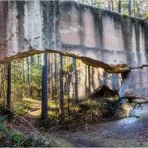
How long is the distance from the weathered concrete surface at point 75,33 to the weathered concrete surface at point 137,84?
31 centimetres

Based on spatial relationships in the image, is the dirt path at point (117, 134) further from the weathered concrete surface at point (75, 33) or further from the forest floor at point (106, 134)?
the weathered concrete surface at point (75, 33)

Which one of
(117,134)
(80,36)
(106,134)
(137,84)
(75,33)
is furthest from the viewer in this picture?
(106,134)

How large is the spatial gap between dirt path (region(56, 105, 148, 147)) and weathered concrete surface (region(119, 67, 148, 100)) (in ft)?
3.17

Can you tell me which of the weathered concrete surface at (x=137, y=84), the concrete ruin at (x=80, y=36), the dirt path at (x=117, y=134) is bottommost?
the dirt path at (x=117, y=134)

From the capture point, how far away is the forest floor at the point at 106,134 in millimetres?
8664

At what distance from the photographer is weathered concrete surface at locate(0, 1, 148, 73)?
7164 millimetres

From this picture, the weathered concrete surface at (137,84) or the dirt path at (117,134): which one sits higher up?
the weathered concrete surface at (137,84)

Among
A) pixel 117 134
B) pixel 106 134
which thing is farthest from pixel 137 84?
pixel 106 134

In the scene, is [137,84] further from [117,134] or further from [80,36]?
[80,36]

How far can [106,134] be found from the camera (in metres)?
10.3

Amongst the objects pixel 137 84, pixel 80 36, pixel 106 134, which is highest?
pixel 80 36

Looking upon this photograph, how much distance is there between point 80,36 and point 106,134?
3714 millimetres

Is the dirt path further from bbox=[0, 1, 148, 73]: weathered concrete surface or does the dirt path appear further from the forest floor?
bbox=[0, 1, 148, 73]: weathered concrete surface

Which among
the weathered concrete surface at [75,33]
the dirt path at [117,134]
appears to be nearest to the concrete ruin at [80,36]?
the weathered concrete surface at [75,33]
